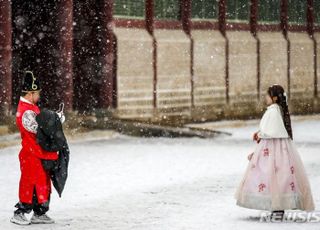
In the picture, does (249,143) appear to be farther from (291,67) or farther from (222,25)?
(291,67)

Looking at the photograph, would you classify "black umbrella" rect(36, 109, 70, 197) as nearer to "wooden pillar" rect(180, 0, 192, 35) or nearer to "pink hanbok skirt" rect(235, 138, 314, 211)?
"pink hanbok skirt" rect(235, 138, 314, 211)

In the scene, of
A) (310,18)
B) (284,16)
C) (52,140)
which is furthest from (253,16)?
(52,140)

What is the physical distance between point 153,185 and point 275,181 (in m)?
3.94

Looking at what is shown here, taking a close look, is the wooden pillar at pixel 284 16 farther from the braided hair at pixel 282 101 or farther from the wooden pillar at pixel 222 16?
the braided hair at pixel 282 101

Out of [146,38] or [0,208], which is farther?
[146,38]

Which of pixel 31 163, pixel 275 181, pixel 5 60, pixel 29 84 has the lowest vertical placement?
pixel 275 181

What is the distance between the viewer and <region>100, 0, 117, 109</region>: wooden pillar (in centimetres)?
2695

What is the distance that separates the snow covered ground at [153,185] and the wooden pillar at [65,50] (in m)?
2.60

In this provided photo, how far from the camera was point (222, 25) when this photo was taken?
32.4 metres

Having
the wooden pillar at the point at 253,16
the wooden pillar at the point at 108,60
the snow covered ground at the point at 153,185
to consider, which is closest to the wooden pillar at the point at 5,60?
the snow covered ground at the point at 153,185

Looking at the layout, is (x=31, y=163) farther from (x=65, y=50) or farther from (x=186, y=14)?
(x=186, y=14)

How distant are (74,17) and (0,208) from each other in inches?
644

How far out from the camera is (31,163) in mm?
10086

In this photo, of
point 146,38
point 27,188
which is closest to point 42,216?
point 27,188
